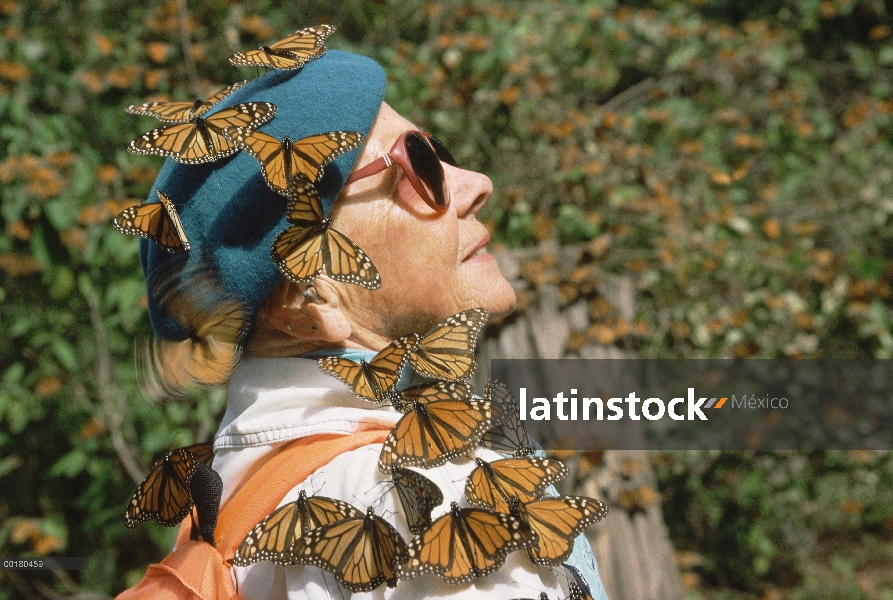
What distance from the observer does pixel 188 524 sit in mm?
1591

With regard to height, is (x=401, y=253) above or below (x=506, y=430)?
above

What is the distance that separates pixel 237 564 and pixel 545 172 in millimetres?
3646

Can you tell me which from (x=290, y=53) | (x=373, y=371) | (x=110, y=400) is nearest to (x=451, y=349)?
(x=373, y=371)

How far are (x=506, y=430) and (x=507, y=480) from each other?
0.30 meters

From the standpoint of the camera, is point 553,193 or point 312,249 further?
point 553,193

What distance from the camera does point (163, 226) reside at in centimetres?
150

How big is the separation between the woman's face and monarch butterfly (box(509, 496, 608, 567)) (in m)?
Result: 0.45

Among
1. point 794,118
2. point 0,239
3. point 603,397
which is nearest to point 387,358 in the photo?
point 603,397

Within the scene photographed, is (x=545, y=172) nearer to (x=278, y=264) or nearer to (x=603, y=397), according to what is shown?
(x=603, y=397)

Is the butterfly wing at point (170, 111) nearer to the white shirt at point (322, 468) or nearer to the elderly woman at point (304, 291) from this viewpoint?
the elderly woman at point (304, 291)

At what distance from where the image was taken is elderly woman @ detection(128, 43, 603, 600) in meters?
1.42

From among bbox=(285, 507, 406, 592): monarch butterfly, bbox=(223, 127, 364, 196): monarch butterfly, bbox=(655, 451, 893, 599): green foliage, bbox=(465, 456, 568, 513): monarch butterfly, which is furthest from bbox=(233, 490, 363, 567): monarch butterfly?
bbox=(655, 451, 893, 599): green foliage

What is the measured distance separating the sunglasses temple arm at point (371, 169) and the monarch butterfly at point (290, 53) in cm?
22

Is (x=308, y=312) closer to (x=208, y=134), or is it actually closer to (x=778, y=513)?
(x=208, y=134)
